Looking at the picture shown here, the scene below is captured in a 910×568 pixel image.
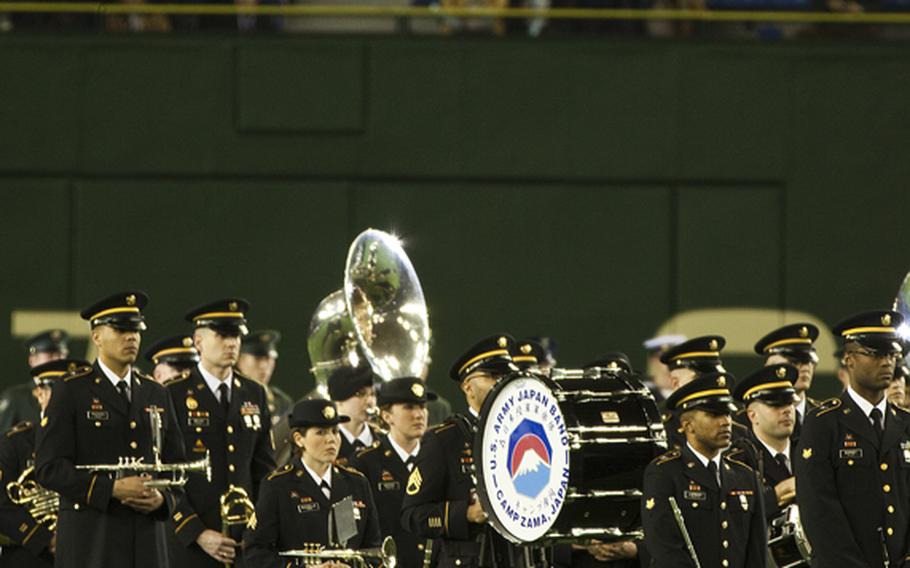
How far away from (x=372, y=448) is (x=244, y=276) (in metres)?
5.88

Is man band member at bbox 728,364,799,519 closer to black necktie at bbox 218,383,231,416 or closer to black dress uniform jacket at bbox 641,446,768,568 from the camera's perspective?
black dress uniform jacket at bbox 641,446,768,568

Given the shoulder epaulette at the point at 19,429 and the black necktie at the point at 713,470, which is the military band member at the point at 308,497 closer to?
the black necktie at the point at 713,470

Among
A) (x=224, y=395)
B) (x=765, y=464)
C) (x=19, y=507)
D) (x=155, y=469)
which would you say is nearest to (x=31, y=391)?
(x=19, y=507)

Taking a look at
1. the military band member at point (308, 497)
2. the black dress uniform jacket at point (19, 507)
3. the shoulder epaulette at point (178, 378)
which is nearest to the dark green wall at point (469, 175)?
the black dress uniform jacket at point (19, 507)

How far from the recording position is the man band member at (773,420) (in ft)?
33.7

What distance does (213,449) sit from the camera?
10.6 meters

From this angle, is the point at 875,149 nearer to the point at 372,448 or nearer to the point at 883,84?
the point at 883,84

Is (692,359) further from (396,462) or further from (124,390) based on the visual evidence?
(124,390)

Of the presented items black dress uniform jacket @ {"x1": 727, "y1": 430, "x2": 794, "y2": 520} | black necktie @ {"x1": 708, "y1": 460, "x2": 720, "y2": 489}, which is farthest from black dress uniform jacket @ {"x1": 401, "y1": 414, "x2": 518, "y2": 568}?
black dress uniform jacket @ {"x1": 727, "y1": 430, "x2": 794, "y2": 520}

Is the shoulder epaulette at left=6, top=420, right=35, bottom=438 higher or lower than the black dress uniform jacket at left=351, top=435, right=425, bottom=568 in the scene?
higher

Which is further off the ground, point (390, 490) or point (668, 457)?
point (668, 457)

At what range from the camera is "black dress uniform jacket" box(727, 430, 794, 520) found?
965 centimetres

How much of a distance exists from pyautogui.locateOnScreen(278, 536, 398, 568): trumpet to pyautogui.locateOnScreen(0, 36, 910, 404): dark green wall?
704cm

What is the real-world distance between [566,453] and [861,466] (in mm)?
2208
